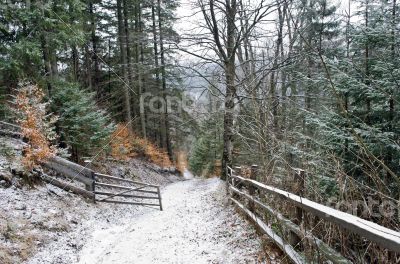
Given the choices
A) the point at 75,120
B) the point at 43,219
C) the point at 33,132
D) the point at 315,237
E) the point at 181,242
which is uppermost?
the point at 75,120

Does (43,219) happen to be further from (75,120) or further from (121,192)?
(75,120)

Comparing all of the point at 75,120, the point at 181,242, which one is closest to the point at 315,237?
the point at 181,242

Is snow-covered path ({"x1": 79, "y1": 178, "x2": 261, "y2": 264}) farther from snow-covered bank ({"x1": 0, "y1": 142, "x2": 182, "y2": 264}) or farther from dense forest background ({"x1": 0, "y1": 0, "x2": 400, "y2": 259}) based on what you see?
dense forest background ({"x1": 0, "y1": 0, "x2": 400, "y2": 259})

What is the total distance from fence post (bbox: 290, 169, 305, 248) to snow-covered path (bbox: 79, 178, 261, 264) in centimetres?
89

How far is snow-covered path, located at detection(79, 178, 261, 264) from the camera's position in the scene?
5617 mm

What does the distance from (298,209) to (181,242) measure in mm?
3268

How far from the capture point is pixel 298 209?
4.15 m

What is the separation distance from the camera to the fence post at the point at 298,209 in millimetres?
4129

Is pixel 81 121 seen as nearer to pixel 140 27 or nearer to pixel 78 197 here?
pixel 78 197

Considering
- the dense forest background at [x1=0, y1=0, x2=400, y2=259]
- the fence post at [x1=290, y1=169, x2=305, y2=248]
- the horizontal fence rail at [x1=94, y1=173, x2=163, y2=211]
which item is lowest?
the horizontal fence rail at [x1=94, y1=173, x2=163, y2=211]

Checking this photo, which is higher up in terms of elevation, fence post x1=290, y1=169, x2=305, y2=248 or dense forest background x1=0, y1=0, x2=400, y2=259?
dense forest background x1=0, y1=0, x2=400, y2=259

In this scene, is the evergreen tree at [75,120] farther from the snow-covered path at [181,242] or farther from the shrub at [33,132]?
the snow-covered path at [181,242]

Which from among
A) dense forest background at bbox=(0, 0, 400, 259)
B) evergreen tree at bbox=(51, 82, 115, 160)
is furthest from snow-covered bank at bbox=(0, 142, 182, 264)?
dense forest background at bbox=(0, 0, 400, 259)

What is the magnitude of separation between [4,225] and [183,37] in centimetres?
754
